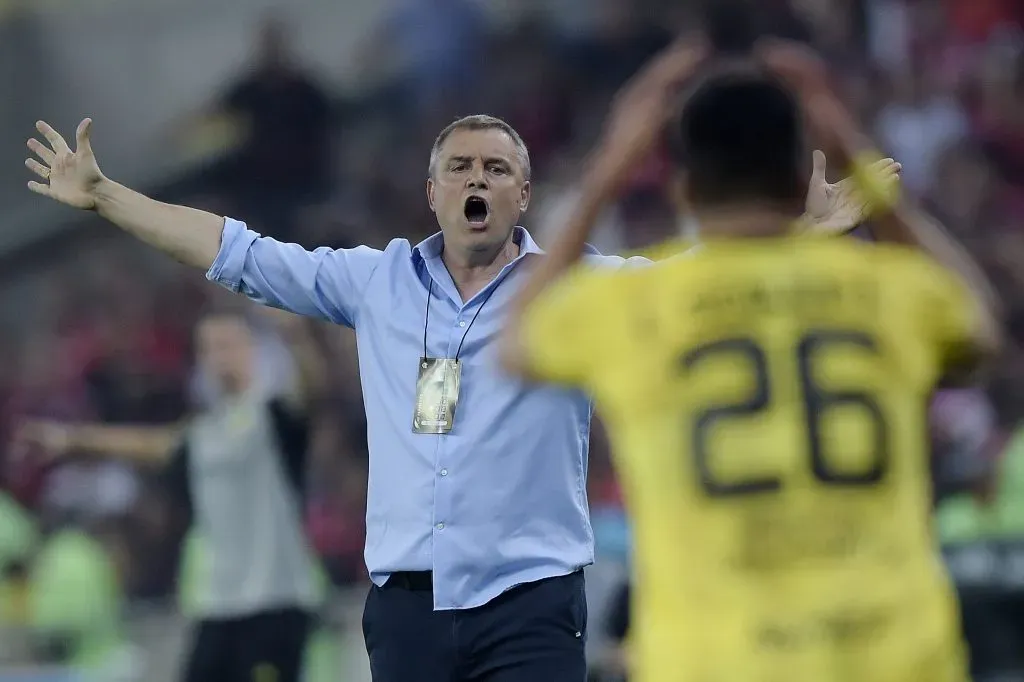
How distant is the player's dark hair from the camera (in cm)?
294

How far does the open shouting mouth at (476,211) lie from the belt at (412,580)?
0.96 metres

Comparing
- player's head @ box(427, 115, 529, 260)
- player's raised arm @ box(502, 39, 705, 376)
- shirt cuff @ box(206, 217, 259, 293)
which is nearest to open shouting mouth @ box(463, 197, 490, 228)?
player's head @ box(427, 115, 529, 260)

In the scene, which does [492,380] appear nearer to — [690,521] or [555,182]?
[690,521]

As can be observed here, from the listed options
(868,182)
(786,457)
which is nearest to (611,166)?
(868,182)

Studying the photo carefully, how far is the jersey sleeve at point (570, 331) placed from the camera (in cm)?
302

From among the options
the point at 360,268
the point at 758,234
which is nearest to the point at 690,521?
the point at 758,234

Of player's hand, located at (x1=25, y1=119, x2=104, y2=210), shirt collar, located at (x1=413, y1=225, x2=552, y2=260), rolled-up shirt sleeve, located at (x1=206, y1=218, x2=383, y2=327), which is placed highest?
player's hand, located at (x1=25, y1=119, x2=104, y2=210)

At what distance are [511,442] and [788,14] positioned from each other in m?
9.69

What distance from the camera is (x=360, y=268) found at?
4.92 meters

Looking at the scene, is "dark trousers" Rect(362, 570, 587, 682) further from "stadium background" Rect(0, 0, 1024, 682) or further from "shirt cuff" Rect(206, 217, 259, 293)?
"stadium background" Rect(0, 0, 1024, 682)

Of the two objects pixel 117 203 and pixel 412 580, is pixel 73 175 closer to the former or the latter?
pixel 117 203

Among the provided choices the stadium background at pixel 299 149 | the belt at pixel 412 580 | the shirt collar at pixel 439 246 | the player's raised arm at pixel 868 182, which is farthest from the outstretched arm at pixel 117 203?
the stadium background at pixel 299 149

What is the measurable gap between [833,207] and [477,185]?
39.4 inches

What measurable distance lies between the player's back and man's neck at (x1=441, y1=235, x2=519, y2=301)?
1.95m
